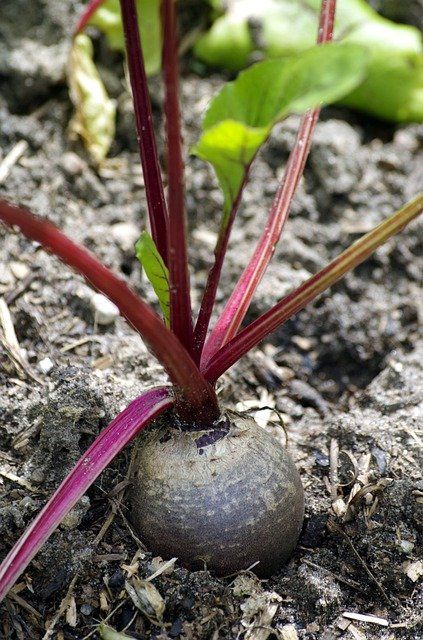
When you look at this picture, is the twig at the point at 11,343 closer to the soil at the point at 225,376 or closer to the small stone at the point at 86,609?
the soil at the point at 225,376

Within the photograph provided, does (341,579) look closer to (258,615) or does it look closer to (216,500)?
(258,615)

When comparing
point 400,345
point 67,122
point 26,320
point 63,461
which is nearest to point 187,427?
point 63,461

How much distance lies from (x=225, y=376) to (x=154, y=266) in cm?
57

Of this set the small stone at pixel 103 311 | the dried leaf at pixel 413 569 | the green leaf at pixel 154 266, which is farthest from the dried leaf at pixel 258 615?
the small stone at pixel 103 311

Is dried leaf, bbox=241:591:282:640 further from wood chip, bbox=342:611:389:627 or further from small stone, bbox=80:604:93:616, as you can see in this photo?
small stone, bbox=80:604:93:616

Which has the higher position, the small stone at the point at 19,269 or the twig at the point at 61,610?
the small stone at the point at 19,269

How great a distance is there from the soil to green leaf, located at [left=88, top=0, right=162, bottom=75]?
0.39 ft

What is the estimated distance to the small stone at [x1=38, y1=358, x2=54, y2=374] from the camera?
157 centimetres

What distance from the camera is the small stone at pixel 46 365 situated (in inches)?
61.7

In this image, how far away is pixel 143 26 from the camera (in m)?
2.10

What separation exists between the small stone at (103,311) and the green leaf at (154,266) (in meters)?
0.45

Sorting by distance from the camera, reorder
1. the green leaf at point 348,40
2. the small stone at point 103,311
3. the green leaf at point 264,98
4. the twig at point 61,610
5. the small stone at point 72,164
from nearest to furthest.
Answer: the green leaf at point 264,98 < the twig at point 61,610 < the small stone at point 103,311 < the small stone at point 72,164 < the green leaf at point 348,40

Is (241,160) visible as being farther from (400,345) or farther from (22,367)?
(400,345)

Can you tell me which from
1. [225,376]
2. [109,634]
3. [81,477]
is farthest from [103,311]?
[109,634]
